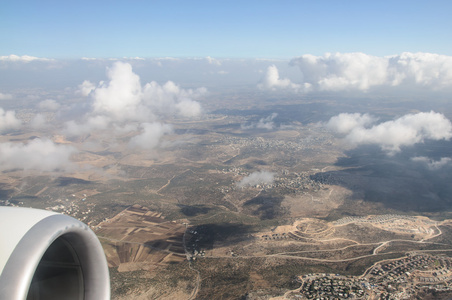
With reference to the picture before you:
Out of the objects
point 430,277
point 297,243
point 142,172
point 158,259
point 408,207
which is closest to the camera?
point 430,277

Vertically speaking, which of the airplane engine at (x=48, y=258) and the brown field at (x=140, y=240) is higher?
the airplane engine at (x=48, y=258)

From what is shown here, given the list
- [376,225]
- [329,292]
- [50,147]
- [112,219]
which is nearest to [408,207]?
[376,225]

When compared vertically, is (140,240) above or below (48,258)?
below

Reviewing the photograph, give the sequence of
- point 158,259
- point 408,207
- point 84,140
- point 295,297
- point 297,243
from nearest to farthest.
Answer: point 295,297
point 158,259
point 297,243
point 408,207
point 84,140

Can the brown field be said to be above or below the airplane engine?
below

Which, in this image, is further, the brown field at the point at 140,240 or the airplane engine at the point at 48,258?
the brown field at the point at 140,240

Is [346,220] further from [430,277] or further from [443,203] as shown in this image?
[443,203]

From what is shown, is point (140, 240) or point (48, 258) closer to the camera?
point (48, 258)

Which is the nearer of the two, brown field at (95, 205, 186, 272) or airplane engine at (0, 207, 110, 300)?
airplane engine at (0, 207, 110, 300)
